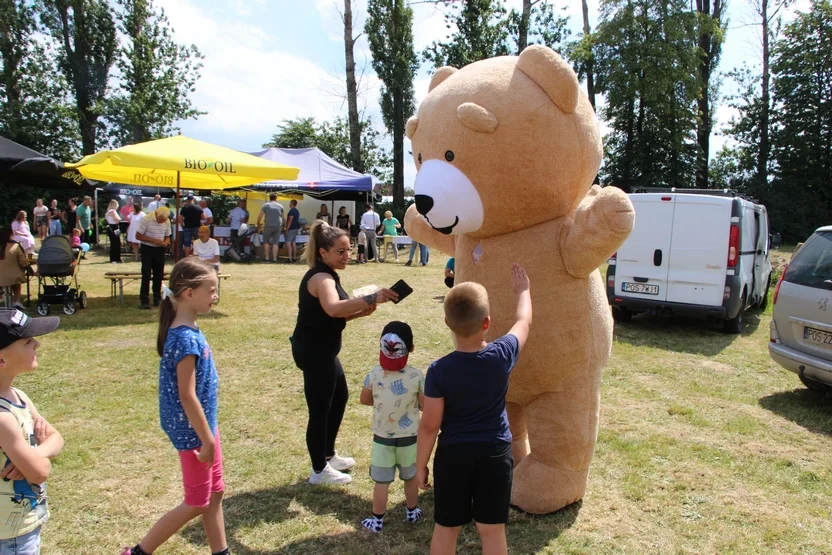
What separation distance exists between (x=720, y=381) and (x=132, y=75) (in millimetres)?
29046

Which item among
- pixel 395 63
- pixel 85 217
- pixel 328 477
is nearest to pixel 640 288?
pixel 328 477

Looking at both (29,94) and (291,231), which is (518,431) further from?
(29,94)

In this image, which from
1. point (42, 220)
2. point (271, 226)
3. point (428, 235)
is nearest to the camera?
point (428, 235)

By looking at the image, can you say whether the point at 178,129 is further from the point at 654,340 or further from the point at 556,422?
the point at 556,422

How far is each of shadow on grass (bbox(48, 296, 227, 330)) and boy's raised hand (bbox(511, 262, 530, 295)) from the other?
689cm

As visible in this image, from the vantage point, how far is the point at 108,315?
8992mm

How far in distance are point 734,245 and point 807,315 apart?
112 inches

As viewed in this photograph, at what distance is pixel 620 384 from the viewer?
6258 millimetres

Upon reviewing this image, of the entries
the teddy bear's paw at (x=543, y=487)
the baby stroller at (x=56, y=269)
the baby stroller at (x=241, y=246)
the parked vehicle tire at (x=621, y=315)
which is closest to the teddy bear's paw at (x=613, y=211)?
the teddy bear's paw at (x=543, y=487)

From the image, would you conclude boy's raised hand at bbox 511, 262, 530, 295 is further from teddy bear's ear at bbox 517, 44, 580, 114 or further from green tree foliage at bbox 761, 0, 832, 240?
green tree foliage at bbox 761, 0, 832, 240

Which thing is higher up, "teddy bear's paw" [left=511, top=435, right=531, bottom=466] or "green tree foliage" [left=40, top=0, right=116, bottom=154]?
"green tree foliage" [left=40, top=0, right=116, bottom=154]

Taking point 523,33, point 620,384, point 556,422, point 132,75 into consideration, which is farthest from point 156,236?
point 132,75

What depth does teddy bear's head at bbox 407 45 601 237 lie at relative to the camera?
3.12 metres

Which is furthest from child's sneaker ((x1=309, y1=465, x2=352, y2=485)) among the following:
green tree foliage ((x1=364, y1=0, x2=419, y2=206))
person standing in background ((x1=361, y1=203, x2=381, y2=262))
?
green tree foliage ((x1=364, y1=0, x2=419, y2=206))
